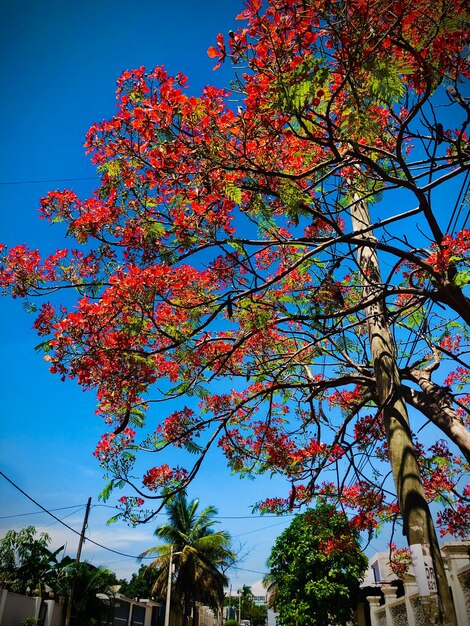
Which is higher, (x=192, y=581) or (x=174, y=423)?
(x=174, y=423)

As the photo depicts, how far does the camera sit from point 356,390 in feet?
21.5

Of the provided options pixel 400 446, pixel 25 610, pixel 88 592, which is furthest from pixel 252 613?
pixel 400 446

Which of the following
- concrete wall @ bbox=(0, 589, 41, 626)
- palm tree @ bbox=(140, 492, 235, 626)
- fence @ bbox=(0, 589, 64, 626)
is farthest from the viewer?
palm tree @ bbox=(140, 492, 235, 626)

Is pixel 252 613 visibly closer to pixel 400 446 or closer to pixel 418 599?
pixel 418 599

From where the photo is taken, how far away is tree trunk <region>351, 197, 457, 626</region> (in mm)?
2799

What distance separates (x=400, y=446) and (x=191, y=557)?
20.6 meters

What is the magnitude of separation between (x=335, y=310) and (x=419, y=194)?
176 cm

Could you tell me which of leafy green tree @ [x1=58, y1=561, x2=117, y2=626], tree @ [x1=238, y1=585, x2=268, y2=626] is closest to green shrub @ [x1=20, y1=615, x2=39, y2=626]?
leafy green tree @ [x1=58, y1=561, x2=117, y2=626]

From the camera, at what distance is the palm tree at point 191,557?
20359 millimetres

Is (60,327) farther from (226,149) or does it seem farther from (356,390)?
(356,390)

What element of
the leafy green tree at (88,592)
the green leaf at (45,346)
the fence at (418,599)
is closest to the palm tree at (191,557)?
the leafy green tree at (88,592)

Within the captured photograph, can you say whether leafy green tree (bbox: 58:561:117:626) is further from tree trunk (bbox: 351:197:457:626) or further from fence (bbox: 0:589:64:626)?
tree trunk (bbox: 351:197:457:626)

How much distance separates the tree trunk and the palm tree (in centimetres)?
1787

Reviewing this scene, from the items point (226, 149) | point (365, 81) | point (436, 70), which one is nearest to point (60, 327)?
point (226, 149)
